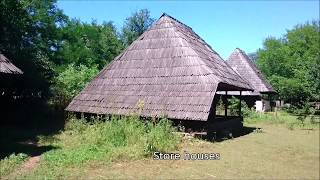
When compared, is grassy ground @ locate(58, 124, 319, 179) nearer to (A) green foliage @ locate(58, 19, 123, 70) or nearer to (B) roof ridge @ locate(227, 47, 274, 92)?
(B) roof ridge @ locate(227, 47, 274, 92)

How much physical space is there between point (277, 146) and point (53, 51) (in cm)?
2443

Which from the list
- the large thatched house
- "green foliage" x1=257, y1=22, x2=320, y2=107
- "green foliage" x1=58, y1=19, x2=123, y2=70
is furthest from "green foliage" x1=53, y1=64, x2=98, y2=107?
"green foliage" x1=257, y1=22, x2=320, y2=107

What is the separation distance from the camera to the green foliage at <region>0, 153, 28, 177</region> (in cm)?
884

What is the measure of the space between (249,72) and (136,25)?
12342 mm

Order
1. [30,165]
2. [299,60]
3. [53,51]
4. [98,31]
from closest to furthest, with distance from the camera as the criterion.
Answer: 1. [30,165]
2. [53,51]
3. [299,60]
4. [98,31]

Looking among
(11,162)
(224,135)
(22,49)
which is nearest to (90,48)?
(22,49)

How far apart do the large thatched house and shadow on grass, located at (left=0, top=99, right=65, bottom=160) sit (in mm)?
2225

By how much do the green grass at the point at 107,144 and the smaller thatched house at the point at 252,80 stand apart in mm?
16882

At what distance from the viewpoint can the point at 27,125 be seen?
709 inches

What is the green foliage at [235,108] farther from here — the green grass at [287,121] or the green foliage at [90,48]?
the green foliage at [90,48]

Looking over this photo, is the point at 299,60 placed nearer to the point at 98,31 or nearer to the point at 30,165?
the point at 98,31

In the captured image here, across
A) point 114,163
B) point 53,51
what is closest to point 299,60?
point 53,51

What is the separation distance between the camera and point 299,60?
36.7m

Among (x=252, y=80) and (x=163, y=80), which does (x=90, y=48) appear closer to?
(x=252, y=80)
